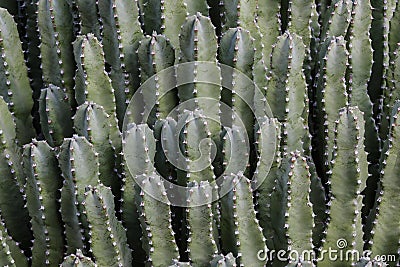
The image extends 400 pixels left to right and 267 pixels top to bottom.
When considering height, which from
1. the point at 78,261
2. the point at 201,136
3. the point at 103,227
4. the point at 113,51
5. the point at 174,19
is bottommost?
the point at 78,261

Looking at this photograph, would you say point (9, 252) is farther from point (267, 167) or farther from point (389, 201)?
point (389, 201)

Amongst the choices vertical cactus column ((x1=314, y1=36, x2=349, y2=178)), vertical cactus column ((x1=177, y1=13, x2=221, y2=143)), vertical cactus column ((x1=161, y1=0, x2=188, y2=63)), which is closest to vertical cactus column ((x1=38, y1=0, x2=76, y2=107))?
vertical cactus column ((x1=161, y1=0, x2=188, y2=63))

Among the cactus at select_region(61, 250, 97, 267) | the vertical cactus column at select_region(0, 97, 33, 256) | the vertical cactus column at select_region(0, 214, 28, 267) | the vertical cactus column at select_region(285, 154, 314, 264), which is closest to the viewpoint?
the cactus at select_region(61, 250, 97, 267)

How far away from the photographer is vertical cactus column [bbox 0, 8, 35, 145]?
337 centimetres

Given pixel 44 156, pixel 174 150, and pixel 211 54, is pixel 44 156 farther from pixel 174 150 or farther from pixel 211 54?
pixel 211 54

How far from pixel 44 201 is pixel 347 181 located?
1316mm

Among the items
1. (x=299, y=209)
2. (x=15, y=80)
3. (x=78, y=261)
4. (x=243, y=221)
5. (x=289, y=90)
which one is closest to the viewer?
(x=78, y=261)

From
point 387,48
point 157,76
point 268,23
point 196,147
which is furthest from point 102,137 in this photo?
point 387,48

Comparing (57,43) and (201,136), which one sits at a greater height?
(57,43)

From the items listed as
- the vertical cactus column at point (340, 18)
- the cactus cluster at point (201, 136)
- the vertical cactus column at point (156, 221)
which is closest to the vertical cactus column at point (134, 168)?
the cactus cluster at point (201, 136)

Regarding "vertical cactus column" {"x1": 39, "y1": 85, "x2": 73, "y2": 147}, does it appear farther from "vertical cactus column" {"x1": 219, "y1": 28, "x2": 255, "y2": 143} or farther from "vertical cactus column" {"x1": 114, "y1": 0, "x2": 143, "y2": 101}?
"vertical cactus column" {"x1": 219, "y1": 28, "x2": 255, "y2": 143}

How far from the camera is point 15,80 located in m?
3.41

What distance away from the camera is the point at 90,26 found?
11.4ft

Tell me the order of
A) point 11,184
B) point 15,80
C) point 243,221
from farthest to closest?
point 15,80 → point 11,184 → point 243,221
